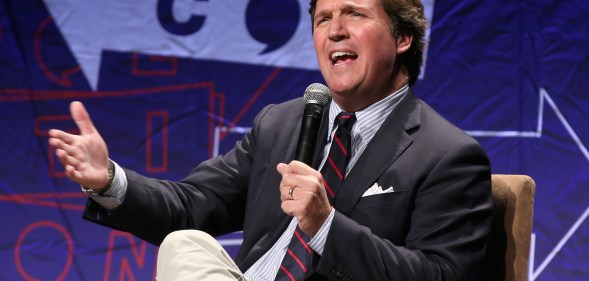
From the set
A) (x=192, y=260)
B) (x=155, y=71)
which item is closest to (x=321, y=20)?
(x=192, y=260)

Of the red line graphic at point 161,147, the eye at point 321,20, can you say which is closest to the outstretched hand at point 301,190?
the eye at point 321,20

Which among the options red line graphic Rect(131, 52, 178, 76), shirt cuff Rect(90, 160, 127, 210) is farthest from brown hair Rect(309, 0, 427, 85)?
red line graphic Rect(131, 52, 178, 76)

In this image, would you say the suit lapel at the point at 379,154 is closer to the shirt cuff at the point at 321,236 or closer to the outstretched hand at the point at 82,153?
the shirt cuff at the point at 321,236

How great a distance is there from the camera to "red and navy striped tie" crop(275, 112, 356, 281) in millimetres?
1605

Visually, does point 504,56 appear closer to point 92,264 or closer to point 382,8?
point 382,8

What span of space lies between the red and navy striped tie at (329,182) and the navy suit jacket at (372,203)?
3cm

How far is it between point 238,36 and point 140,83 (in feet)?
1.30

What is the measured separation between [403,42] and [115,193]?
0.75 m

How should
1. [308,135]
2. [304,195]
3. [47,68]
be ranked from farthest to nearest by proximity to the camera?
[47,68]
[308,135]
[304,195]

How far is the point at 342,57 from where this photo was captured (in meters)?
1.75

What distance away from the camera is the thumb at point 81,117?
1.53m

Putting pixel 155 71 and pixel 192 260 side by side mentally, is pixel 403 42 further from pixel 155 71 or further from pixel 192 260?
pixel 155 71

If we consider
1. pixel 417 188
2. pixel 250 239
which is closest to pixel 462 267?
pixel 417 188

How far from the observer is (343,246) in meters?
1.46
